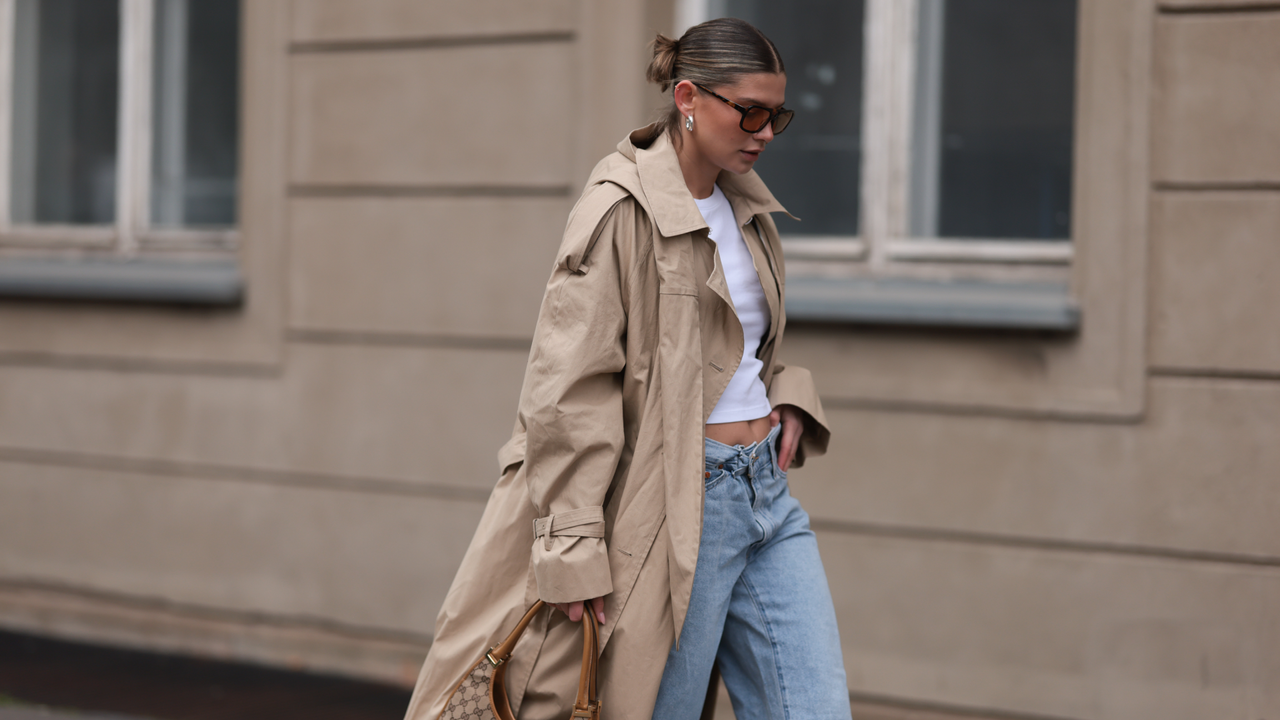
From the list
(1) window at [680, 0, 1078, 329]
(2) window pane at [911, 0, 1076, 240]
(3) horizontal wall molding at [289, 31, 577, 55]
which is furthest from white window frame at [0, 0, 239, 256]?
(2) window pane at [911, 0, 1076, 240]

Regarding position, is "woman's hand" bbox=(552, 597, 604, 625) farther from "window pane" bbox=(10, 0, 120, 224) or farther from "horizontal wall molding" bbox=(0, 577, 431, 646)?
"window pane" bbox=(10, 0, 120, 224)

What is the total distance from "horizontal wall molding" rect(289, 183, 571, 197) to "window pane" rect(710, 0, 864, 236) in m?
0.88

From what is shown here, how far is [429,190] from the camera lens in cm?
525

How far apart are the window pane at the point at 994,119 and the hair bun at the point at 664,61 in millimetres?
2438

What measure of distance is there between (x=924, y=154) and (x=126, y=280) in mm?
3437

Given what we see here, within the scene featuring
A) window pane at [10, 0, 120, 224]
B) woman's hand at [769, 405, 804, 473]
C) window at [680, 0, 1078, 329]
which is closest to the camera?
woman's hand at [769, 405, 804, 473]

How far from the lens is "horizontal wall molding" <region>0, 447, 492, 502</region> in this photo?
17.1 feet

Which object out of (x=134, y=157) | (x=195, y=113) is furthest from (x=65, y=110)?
(x=195, y=113)

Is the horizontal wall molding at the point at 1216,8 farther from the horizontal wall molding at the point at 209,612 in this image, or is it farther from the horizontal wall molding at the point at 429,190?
the horizontal wall molding at the point at 209,612

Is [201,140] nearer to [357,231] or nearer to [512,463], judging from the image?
[357,231]

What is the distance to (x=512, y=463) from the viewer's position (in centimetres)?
263

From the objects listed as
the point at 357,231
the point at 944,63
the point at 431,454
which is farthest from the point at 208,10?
the point at 944,63

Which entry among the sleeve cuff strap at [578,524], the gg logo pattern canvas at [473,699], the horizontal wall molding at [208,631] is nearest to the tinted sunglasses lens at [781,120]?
the sleeve cuff strap at [578,524]

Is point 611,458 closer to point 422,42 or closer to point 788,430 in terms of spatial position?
point 788,430
